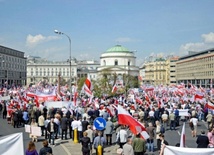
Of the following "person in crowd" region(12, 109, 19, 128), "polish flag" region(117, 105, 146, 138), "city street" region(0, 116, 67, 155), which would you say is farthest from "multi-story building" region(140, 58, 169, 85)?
"polish flag" region(117, 105, 146, 138)

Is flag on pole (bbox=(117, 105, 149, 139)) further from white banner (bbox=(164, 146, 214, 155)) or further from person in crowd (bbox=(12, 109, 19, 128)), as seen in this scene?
person in crowd (bbox=(12, 109, 19, 128))

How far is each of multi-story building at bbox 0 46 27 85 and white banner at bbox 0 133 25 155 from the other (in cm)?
11606

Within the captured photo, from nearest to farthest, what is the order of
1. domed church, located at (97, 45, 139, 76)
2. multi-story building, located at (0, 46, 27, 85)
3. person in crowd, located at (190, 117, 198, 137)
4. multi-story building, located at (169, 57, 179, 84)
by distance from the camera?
person in crowd, located at (190, 117, 198, 137) < multi-story building, located at (0, 46, 27, 85) < multi-story building, located at (169, 57, 179, 84) < domed church, located at (97, 45, 139, 76)

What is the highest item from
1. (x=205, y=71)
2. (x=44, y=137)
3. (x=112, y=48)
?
(x=112, y=48)

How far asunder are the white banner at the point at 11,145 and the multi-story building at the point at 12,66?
116 metres

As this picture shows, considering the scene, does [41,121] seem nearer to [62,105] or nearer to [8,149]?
[62,105]

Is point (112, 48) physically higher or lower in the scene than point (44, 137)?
higher

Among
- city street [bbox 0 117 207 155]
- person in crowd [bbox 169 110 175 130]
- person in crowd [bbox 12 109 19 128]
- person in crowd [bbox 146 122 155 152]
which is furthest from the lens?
person in crowd [bbox 12 109 19 128]

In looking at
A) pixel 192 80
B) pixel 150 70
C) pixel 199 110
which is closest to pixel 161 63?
pixel 150 70

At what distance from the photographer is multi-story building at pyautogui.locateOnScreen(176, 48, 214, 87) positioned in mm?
102006

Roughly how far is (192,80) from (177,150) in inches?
4707

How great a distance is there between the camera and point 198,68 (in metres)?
115

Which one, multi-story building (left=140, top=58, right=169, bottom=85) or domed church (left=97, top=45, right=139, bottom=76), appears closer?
domed church (left=97, top=45, right=139, bottom=76)

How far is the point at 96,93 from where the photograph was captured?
4816cm
